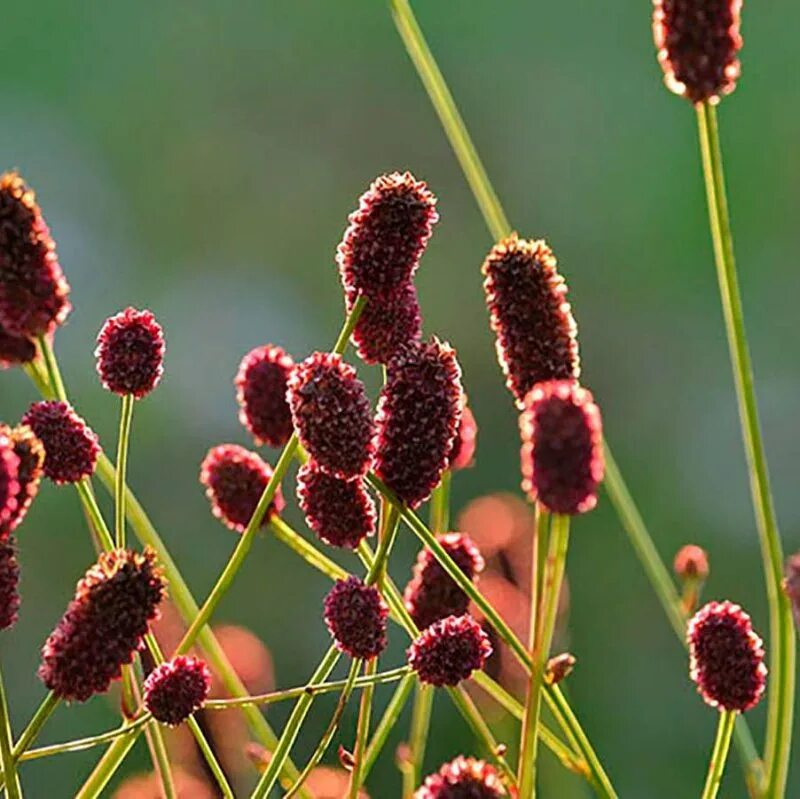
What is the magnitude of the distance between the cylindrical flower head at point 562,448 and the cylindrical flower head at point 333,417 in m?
0.06

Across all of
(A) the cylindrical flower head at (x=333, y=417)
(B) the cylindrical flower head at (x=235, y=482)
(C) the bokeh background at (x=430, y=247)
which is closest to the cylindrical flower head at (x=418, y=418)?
(A) the cylindrical flower head at (x=333, y=417)

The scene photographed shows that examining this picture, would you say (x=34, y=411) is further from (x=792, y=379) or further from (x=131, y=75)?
(x=131, y=75)

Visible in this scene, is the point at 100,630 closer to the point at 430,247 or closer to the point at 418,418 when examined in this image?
the point at 418,418

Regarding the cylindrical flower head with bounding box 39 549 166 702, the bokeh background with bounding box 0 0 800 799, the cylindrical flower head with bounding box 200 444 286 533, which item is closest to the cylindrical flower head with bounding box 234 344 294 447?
the cylindrical flower head with bounding box 200 444 286 533

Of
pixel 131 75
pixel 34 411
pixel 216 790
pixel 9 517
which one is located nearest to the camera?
pixel 9 517

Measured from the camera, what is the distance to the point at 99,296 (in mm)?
2289

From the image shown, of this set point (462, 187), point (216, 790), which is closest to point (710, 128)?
point (216, 790)

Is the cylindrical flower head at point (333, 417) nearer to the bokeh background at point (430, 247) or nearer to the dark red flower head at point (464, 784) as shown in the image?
the dark red flower head at point (464, 784)

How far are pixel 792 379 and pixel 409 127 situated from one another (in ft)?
2.41

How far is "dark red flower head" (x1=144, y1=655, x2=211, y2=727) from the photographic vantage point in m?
0.41

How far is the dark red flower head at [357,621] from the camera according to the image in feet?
1.38

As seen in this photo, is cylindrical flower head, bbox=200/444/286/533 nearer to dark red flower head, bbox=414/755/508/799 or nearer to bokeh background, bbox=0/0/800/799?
dark red flower head, bbox=414/755/508/799

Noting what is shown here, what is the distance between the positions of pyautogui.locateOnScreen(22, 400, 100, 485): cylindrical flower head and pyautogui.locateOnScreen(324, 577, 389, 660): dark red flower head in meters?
0.08

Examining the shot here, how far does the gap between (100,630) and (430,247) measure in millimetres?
2093
